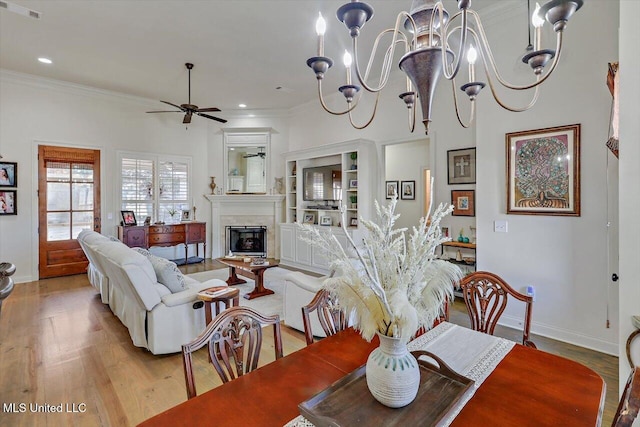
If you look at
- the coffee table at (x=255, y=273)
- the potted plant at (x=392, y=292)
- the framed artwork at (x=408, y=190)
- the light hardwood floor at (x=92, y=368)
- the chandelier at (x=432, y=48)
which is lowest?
the light hardwood floor at (x=92, y=368)

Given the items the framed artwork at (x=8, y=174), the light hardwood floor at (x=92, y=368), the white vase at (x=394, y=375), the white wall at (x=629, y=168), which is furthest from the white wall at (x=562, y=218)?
the framed artwork at (x=8, y=174)

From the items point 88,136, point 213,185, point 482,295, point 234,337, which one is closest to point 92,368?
point 234,337

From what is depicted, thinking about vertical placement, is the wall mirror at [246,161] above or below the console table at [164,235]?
above

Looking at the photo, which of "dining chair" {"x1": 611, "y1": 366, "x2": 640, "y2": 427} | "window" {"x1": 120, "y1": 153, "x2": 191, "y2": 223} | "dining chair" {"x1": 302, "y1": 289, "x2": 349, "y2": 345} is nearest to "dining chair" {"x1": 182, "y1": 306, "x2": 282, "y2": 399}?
"dining chair" {"x1": 302, "y1": 289, "x2": 349, "y2": 345}

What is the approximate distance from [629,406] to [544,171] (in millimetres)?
2921

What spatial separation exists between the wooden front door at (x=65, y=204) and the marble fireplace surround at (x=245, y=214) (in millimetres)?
2221

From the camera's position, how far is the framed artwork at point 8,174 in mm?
5055

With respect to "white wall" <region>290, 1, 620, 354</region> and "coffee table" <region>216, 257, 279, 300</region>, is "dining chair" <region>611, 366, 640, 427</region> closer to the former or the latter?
"white wall" <region>290, 1, 620, 354</region>

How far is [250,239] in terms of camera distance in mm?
7301

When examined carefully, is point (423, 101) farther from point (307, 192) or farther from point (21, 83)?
point (21, 83)

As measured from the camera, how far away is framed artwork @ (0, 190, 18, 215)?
16.6 feet

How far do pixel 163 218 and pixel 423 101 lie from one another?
657 cm

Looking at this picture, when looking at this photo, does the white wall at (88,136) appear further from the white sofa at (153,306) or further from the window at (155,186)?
the white sofa at (153,306)

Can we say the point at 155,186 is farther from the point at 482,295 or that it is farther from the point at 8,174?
the point at 482,295
